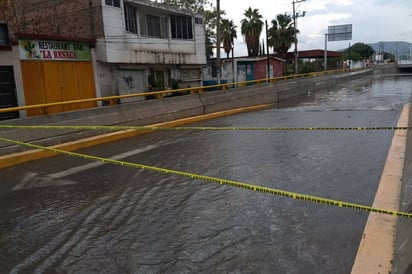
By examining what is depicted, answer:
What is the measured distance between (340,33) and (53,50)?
6139 cm

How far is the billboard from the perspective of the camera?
Answer: 227ft

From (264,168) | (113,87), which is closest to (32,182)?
(264,168)

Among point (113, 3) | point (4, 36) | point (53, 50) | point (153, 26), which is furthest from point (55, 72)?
point (153, 26)

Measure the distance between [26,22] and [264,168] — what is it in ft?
93.4

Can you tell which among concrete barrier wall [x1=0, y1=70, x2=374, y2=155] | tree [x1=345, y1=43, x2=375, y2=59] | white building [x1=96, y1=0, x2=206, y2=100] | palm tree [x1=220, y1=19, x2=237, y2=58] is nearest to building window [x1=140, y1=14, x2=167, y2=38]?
white building [x1=96, y1=0, x2=206, y2=100]

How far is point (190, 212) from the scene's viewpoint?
5082mm

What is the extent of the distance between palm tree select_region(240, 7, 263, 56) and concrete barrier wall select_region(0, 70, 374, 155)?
37488 millimetres

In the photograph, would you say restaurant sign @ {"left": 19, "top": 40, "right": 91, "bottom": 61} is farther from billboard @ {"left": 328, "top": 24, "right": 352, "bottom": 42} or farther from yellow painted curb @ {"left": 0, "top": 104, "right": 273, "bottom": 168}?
billboard @ {"left": 328, "top": 24, "right": 352, "bottom": 42}

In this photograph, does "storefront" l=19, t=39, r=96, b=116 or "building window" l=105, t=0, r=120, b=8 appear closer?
"storefront" l=19, t=39, r=96, b=116

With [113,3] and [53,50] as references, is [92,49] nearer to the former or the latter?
[53,50]

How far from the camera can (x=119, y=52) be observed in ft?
86.5

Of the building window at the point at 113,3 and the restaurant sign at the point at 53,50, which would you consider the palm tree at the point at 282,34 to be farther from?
the restaurant sign at the point at 53,50

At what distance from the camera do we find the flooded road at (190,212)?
12.5ft

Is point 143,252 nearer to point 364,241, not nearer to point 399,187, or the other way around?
point 364,241
